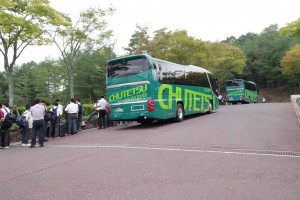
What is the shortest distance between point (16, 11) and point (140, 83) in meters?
10.3

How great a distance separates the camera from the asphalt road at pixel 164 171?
181 inches

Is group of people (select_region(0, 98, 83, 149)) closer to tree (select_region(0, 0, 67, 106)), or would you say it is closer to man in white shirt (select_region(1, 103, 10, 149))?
man in white shirt (select_region(1, 103, 10, 149))

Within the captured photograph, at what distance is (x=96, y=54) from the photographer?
52.7 metres

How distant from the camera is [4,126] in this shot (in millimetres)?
10461

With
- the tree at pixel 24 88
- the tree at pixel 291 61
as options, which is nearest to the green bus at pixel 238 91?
the tree at pixel 291 61

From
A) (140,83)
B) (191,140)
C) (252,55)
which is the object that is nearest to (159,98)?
(140,83)

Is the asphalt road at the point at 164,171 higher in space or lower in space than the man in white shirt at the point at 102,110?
lower

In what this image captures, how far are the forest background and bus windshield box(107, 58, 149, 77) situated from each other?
24.2ft

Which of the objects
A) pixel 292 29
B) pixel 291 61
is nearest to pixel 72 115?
pixel 292 29

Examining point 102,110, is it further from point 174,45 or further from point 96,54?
point 96,54

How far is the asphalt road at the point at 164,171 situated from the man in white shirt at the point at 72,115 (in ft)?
16.0

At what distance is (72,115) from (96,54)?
40405 mm

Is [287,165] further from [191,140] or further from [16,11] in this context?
[16,11]

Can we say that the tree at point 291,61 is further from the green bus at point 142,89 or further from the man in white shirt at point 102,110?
the man in white shirt at point 102,110
